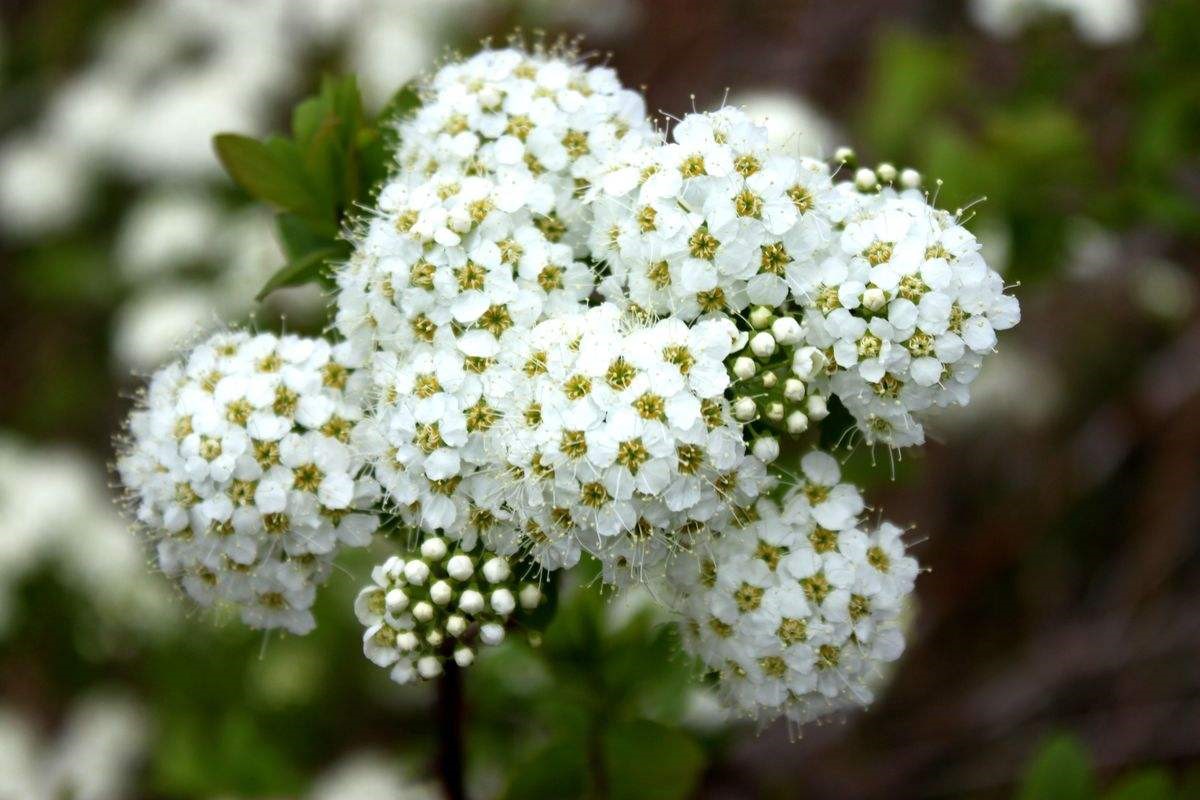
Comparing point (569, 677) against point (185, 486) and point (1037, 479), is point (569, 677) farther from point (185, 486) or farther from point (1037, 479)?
point (1037, 479)

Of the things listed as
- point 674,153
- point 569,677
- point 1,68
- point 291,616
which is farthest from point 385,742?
point 1,68

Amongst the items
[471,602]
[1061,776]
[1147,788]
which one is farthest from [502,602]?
[1147,788]

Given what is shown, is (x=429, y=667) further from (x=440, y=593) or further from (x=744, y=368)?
(x=744, y=368)

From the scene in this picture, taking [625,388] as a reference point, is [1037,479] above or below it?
above

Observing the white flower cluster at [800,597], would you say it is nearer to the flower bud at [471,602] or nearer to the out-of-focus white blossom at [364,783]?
the flower bud at [471,602]

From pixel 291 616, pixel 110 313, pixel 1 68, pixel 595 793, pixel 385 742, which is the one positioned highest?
pixel 1 68

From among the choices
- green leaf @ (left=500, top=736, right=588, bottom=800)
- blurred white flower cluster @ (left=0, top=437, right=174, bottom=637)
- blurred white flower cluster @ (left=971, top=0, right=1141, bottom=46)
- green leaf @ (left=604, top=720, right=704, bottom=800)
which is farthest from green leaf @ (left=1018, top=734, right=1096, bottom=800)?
blurred white flower cluster @ (left=0, top=437, right=174, bottom=637)

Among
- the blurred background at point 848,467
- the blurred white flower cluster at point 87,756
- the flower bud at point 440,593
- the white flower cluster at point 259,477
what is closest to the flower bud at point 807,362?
the flower bud at point 440,593
